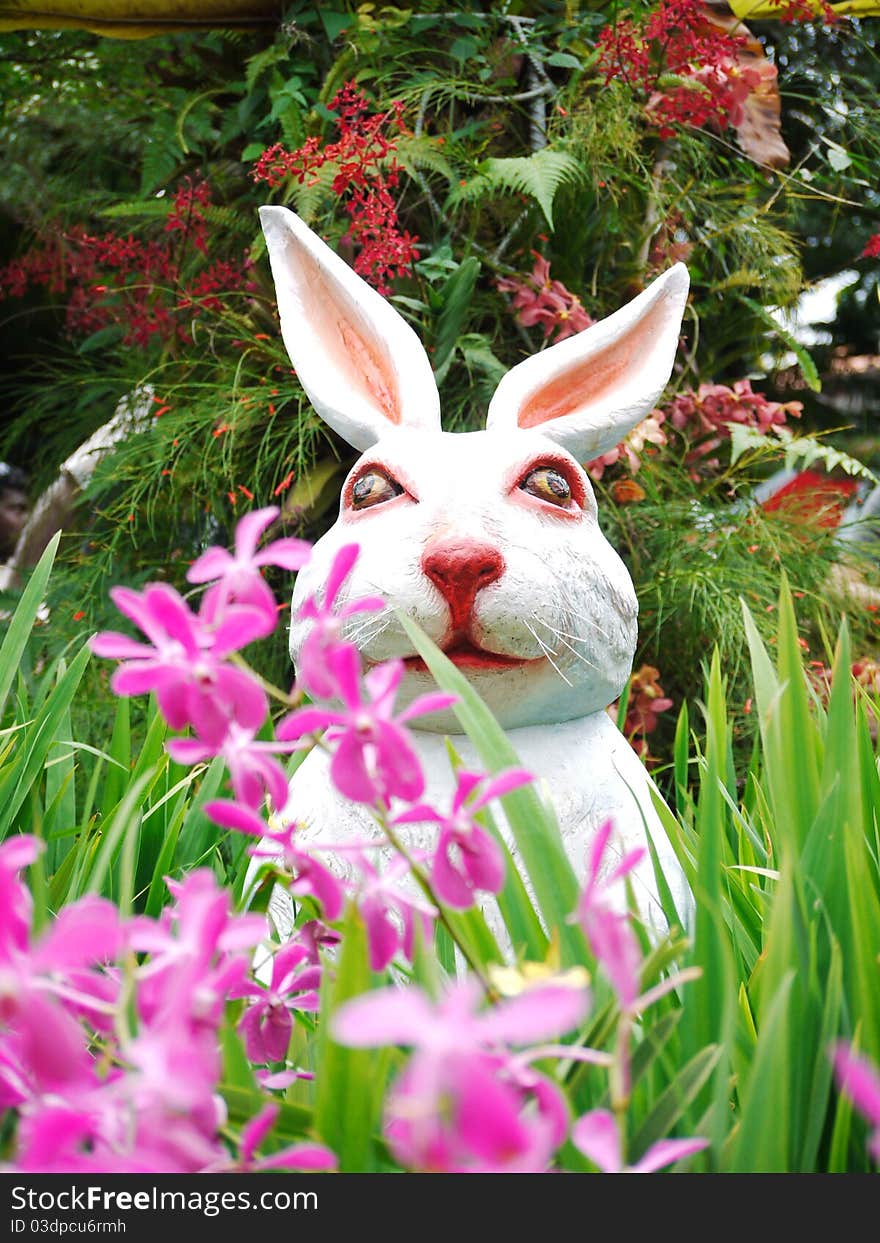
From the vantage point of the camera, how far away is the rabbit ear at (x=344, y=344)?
4.15 ft

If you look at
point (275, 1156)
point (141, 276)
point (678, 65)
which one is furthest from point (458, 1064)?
point (141, 276)

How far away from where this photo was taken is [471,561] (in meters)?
1.01

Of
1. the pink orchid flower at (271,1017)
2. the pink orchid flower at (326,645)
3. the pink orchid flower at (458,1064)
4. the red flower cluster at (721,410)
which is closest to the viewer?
the pink orchid flower at (458,1064)

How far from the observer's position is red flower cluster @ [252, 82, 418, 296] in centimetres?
191

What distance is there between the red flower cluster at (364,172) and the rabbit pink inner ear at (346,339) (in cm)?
58

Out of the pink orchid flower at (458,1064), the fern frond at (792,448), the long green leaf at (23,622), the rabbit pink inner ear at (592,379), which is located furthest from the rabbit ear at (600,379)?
the pink orchid flower at (458,1064)

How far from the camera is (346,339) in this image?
1.35 m

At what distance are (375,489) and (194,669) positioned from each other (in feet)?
2.54

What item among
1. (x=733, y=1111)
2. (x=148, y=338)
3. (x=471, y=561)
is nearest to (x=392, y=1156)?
(x=733, y=1111)

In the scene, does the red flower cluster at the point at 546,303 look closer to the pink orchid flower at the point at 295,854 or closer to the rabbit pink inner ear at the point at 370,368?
the rabbit pink inner ear at the point at 370,368

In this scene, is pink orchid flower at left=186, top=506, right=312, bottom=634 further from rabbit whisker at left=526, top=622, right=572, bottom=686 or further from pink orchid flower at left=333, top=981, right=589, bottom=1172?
rabbit whisker at left=526, top=622, right=572, bottom=686

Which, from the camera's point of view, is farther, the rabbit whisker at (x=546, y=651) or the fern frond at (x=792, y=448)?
the fern frond at (x=792, y=448)

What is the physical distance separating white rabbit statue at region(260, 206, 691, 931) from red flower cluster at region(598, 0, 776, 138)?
39.1 inches

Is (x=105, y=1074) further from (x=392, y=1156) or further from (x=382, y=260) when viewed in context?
(x=382, y=260)
